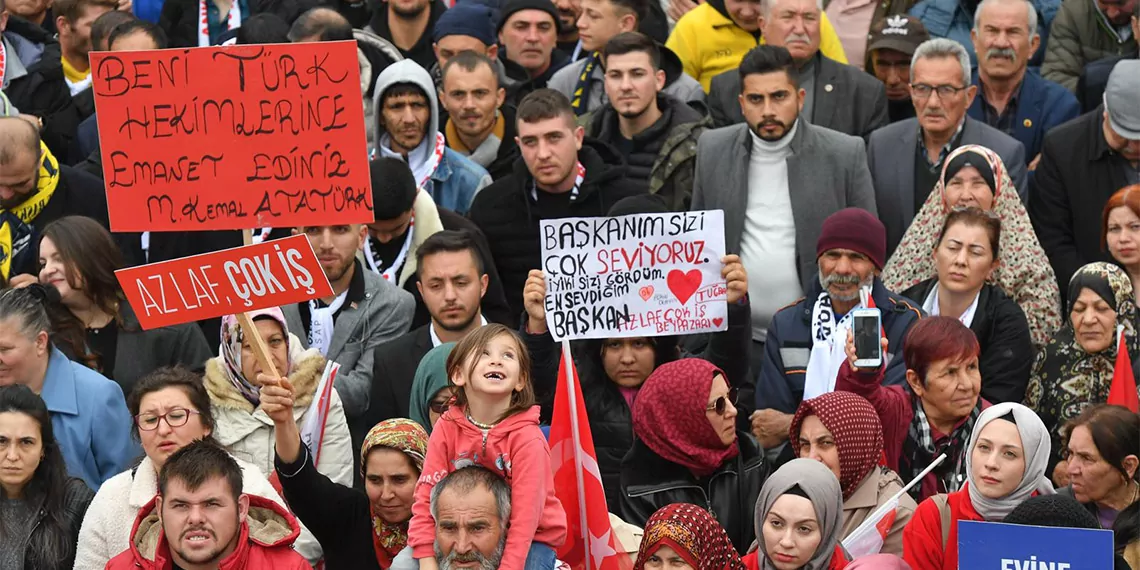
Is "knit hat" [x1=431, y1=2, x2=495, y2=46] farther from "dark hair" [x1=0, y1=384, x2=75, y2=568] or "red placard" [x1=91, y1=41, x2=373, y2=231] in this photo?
"dark hair" [x1=0, y1=384, x2=75, y2=568]

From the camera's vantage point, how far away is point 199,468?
6.84 m

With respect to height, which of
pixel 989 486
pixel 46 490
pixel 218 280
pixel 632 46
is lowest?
pixel 989 486

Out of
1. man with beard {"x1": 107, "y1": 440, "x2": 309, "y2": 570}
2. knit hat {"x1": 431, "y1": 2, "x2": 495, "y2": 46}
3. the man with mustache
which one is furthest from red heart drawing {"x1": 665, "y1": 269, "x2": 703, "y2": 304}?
knit hat {"x1": 431, "y1": 2, "x2": 495, "y2": 46}

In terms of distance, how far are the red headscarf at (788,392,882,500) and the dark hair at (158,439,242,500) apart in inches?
91.8

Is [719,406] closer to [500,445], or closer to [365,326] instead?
[500,445]

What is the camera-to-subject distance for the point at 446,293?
8.74m

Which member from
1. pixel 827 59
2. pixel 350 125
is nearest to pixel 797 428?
pixel 350 125

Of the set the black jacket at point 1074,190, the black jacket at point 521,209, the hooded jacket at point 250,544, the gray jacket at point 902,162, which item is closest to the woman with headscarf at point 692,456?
the hooded jacket at point 250,544

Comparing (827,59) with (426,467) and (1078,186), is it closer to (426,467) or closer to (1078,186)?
(1078,186)

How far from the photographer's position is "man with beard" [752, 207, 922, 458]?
8.54 metres

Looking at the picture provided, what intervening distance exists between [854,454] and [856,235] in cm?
165

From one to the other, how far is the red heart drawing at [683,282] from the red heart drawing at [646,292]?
0.08m

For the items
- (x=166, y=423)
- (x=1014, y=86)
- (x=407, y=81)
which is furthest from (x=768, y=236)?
(x=166, y=423)

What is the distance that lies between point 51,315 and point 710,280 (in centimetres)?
304
